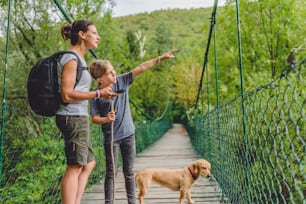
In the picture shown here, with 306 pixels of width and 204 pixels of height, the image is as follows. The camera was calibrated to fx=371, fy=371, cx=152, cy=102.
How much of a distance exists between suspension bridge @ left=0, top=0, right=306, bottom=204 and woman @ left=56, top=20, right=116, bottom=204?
265 millimetres

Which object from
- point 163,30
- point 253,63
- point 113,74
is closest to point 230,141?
point 113,74

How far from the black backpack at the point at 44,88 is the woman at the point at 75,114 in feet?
0.08

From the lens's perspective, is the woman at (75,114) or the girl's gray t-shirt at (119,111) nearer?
the woman at (75,114)

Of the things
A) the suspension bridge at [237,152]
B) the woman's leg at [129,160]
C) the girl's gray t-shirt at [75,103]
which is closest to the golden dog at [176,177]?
the suspension bridge at [237,152]

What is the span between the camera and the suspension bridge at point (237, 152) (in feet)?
3.60

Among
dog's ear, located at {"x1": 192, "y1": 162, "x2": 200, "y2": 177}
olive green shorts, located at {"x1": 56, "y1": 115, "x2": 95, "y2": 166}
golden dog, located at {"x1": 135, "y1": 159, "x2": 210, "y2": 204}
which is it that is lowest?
golden dog, located at {"x1": 135, "y1": 159, "x2": 210, "y2": 204}

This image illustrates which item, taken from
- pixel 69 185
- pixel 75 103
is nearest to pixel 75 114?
pixel 75 103

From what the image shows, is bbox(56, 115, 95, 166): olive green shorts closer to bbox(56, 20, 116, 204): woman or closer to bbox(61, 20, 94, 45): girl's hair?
bbox(56, 20, 116, 204): woman

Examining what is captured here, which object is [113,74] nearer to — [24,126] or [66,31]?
[66,31]

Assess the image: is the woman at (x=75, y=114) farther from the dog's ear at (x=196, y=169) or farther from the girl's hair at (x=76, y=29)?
the dog's ear at (x=196, y=169)

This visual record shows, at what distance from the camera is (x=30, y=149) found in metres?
4.13

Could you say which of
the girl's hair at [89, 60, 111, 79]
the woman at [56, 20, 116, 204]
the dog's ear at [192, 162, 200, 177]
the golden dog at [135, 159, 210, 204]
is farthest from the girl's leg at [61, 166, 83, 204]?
the dog's ear at [192, 162, 200, 177]

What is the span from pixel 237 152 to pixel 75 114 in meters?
0.96

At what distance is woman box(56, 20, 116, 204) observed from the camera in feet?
4.50
